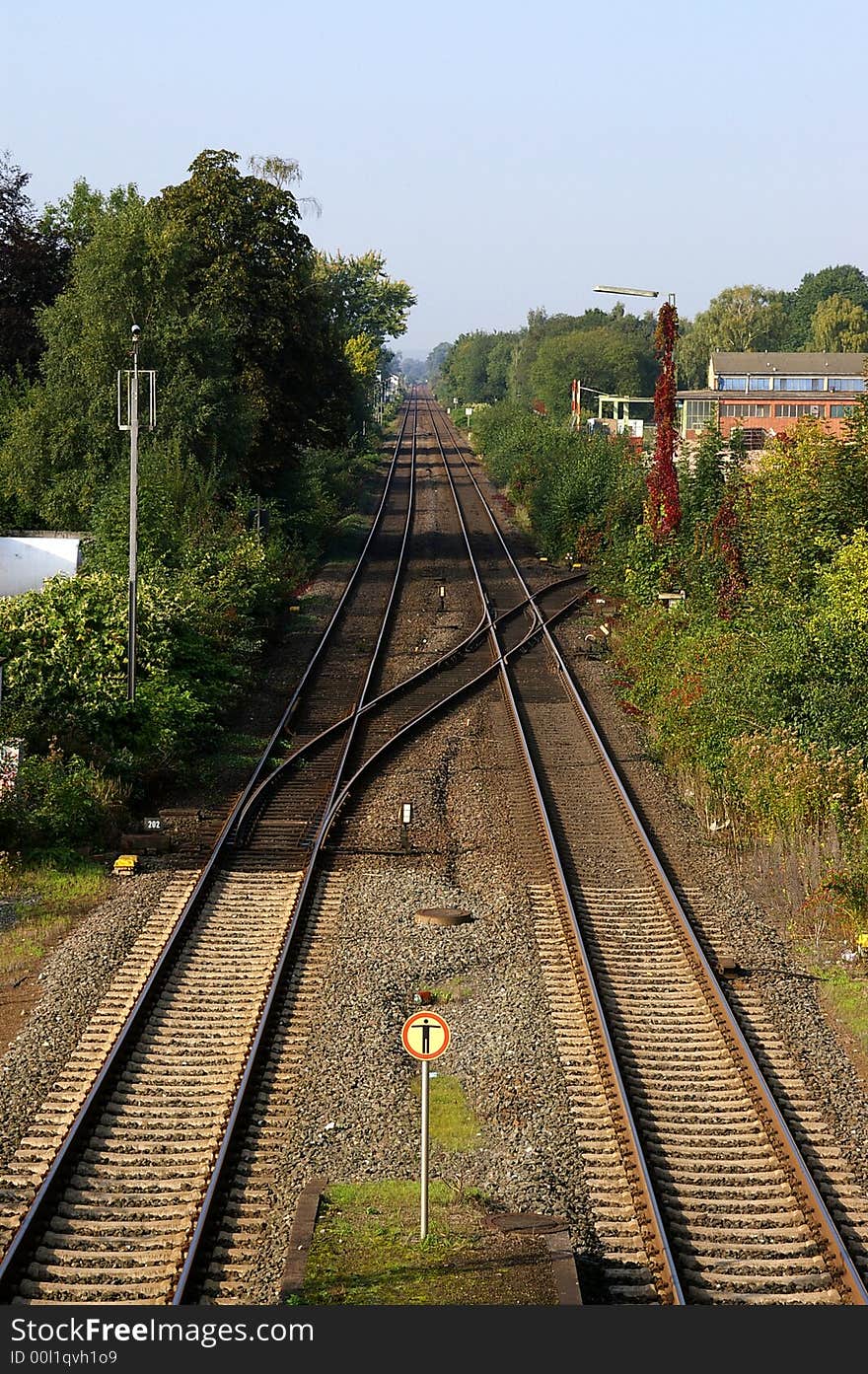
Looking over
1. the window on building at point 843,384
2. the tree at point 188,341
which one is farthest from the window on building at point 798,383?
the tree at point 188,341

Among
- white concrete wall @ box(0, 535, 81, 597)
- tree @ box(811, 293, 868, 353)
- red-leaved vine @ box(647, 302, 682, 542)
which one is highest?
tree @ box(811, 293, 868, 353)

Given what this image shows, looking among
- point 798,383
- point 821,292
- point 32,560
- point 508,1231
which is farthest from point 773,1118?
point 821,292

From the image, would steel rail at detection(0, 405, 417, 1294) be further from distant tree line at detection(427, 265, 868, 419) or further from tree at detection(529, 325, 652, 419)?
tree at detection(529, 325, 652, 419)

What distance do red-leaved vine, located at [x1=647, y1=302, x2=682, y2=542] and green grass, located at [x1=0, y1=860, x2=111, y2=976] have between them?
18.4 m

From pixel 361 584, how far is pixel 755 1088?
28396 mm

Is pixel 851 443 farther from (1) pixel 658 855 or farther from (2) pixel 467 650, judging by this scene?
(1) pixel 658 855

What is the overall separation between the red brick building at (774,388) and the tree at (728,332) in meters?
27.9

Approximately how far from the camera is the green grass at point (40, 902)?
46.4ft

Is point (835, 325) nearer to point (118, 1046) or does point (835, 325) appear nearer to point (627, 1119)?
point (118, 1046)

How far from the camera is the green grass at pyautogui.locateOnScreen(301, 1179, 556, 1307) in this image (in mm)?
8305

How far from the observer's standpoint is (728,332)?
142 metres

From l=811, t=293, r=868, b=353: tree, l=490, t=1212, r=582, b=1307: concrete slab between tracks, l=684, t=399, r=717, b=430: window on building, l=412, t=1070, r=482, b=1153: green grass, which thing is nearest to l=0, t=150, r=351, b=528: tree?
l=412, t=1070, r=482, b=1153: green grass

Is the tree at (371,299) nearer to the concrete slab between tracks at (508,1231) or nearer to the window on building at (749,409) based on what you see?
the window on building at (749,409)

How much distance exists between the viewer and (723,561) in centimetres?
2788
